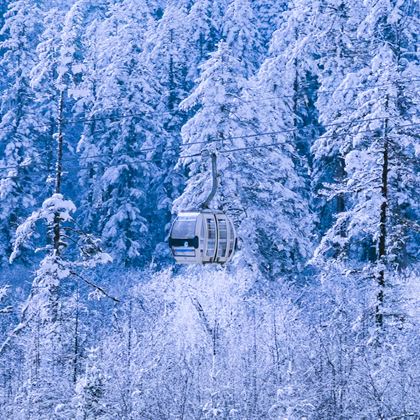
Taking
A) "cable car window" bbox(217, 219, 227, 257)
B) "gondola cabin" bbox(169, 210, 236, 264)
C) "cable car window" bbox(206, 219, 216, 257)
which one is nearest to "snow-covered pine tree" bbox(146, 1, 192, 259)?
"cable car window" bbox(217, 219, 227, 257)

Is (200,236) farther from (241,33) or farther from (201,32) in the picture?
(201,32)

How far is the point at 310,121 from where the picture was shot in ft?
145

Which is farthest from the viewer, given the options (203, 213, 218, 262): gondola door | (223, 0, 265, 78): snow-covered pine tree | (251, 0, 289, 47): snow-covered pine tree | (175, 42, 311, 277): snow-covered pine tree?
(251, 0, 289, 47): snow-covered pine tree

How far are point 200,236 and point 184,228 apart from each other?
1.65 feet

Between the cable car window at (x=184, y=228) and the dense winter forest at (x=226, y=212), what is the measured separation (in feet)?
9.24

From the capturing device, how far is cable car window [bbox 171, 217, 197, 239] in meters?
18.3

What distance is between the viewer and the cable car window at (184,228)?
60.1 feet

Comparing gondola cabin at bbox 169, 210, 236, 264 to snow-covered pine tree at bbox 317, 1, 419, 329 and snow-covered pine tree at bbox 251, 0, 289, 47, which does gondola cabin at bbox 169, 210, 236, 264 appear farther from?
snow-covered pine tree at bbox 251, 0, 289, 47

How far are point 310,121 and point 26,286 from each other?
18812mm

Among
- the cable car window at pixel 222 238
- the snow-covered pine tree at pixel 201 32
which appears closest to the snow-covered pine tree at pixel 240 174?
the cable car window at pixel 222 238

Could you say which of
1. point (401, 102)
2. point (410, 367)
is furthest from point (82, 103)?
point (410, 367)

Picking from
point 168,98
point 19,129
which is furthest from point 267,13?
point 19,129

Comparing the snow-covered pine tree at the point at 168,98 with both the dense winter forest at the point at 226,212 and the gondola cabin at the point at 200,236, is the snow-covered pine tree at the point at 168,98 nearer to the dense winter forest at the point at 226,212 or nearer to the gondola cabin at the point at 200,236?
the dense winter forest at the point at 226,212

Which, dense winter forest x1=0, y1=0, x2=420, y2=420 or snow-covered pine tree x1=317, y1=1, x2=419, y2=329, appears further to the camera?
snow-covered pine tree x1=317, y1=1, x2=419, y2=329
